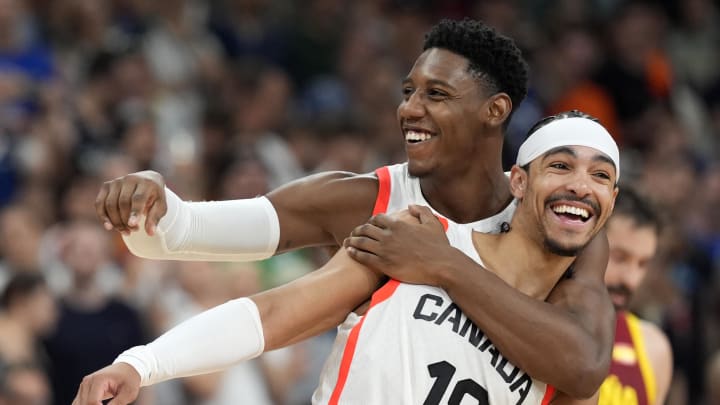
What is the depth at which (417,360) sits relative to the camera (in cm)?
357

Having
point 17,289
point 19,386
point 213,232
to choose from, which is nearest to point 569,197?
point 213,232

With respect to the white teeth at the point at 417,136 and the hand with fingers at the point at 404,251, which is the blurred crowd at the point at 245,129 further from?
the hand with fingers at the point at 404,251

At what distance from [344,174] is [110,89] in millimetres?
3906

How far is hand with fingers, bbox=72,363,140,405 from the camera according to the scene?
317cm

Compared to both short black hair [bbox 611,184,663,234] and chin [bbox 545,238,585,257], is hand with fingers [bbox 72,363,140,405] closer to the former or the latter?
chin [bbox 545,238,585,257]

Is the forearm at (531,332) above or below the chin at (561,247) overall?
below

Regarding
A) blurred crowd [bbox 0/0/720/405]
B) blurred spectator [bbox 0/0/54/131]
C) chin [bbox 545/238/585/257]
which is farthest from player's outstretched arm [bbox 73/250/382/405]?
blurred spectator [bbox 0/0/54/131]

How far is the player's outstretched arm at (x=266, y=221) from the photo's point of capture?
3.83 meters

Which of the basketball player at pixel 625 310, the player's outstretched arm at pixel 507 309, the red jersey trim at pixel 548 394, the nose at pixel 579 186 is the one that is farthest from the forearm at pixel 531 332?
the basketball player at pixel 625 310

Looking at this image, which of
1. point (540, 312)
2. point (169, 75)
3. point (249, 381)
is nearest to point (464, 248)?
point (540, 312)

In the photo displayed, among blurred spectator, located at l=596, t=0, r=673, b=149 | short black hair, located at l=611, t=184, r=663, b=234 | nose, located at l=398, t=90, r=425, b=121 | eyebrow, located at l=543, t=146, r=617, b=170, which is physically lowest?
eyebrow, located at l=543, t=146, r=617, b=170

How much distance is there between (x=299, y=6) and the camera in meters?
9.78

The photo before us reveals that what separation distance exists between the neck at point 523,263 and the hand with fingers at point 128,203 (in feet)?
3.28

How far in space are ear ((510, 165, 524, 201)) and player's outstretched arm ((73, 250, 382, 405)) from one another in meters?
0.54
